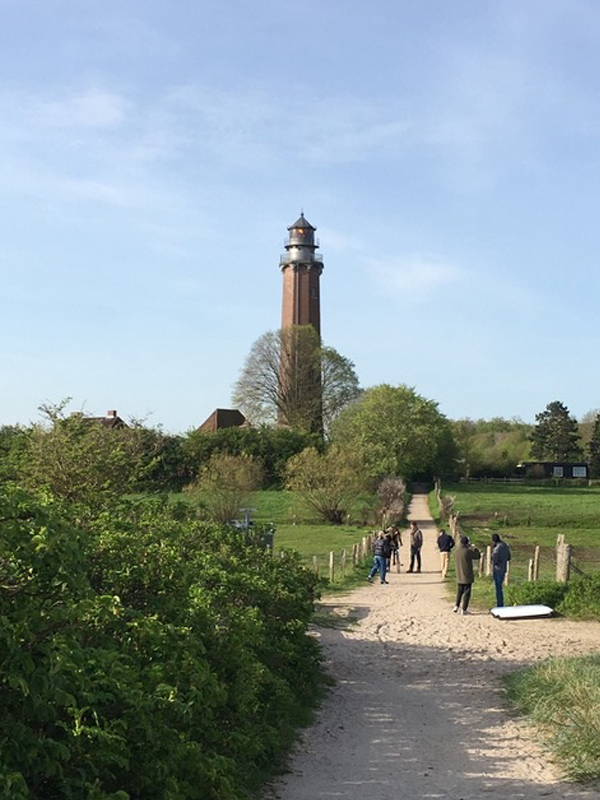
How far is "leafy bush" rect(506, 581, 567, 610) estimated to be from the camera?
60.6 ft

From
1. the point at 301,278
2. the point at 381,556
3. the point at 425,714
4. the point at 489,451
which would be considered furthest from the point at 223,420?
the point at 425,714

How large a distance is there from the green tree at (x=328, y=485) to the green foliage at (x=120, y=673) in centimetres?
3732

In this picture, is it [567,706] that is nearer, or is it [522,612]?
[567,706]

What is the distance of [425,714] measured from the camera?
10914 millimetres

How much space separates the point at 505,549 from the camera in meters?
19.1

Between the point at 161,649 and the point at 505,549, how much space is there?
1390cm

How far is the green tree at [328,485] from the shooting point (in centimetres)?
4672

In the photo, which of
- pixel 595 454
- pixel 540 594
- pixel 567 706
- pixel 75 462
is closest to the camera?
pixel 567 706

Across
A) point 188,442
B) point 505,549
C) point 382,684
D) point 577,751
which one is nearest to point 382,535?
point 505,549

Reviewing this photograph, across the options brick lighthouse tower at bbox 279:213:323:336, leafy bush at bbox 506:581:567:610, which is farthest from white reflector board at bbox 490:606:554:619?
brick lighthouse tower at bbox 279:213:323:336

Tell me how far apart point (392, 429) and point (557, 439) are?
41537 mm

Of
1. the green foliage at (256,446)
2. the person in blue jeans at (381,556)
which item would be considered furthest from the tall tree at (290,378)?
the person in blue jeans at (381,556)

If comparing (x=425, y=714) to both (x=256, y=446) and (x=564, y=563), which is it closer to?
(x=564, y=563)

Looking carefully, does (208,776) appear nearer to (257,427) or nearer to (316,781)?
(316,781)
